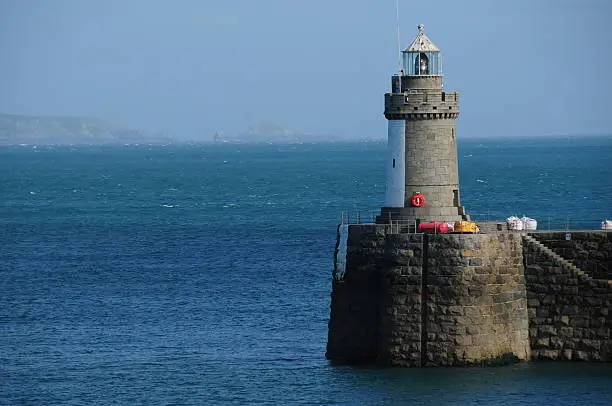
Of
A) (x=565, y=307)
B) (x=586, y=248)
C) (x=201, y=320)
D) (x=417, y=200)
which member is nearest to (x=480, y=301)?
(x=565, y=307)

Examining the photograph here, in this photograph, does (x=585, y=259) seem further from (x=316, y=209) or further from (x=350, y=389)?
(x=316, y=209)

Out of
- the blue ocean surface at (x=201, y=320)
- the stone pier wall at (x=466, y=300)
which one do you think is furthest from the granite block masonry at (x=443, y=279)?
the blue ocean surface at (x=201, y=320)

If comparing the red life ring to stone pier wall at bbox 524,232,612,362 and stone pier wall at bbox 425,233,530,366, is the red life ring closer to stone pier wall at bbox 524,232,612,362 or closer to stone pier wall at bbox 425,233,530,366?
stone pier wall at bbox 425,233,530,366

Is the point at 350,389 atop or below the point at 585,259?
below

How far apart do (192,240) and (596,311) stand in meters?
60.3

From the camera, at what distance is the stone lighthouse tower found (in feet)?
190

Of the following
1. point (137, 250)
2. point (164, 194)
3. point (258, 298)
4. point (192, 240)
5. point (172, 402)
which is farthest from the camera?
point (164, 194)

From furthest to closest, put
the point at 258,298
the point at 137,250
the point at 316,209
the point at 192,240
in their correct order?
the point at 316,209
the point at 192,240
the point at 137,250
the point at 258,298

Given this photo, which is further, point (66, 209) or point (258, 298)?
point (66, 209)

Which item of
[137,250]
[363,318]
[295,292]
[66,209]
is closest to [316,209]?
[66,209]

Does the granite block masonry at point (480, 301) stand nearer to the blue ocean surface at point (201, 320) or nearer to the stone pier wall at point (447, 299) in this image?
the stone pier wall at point (447, 299)

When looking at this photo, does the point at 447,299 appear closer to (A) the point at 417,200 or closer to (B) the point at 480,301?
(B) the point at 480,301

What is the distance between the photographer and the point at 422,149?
191 ft

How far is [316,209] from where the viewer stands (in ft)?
471
